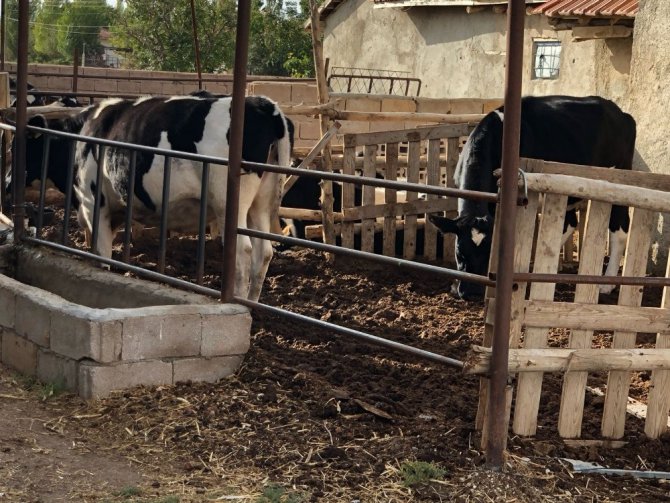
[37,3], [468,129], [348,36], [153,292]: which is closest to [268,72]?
[348,36]

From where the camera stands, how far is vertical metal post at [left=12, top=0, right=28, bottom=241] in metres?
7.60

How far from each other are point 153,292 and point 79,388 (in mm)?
944

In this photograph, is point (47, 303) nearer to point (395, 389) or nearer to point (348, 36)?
point (395, 389)

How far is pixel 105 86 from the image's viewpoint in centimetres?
2517

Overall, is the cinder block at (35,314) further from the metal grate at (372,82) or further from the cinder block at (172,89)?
the cinder block at (172,89)

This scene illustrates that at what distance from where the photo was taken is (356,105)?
666 inches

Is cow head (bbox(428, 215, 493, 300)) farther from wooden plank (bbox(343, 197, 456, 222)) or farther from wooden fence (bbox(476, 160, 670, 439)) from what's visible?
wooden fence (bbox(476, 160, 670, 439))

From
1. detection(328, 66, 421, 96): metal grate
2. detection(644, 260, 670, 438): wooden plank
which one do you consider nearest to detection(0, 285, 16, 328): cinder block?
detection(644, 260, 670, 438): wooden plank

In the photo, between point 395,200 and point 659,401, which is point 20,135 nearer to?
point 395,200

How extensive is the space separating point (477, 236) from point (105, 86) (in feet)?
58.4

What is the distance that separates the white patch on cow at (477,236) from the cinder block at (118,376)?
3671 mm

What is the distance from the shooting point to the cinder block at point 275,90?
16.0 m

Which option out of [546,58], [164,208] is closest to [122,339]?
[164,208]

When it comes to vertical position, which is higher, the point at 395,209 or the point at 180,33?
the point at 180,33
